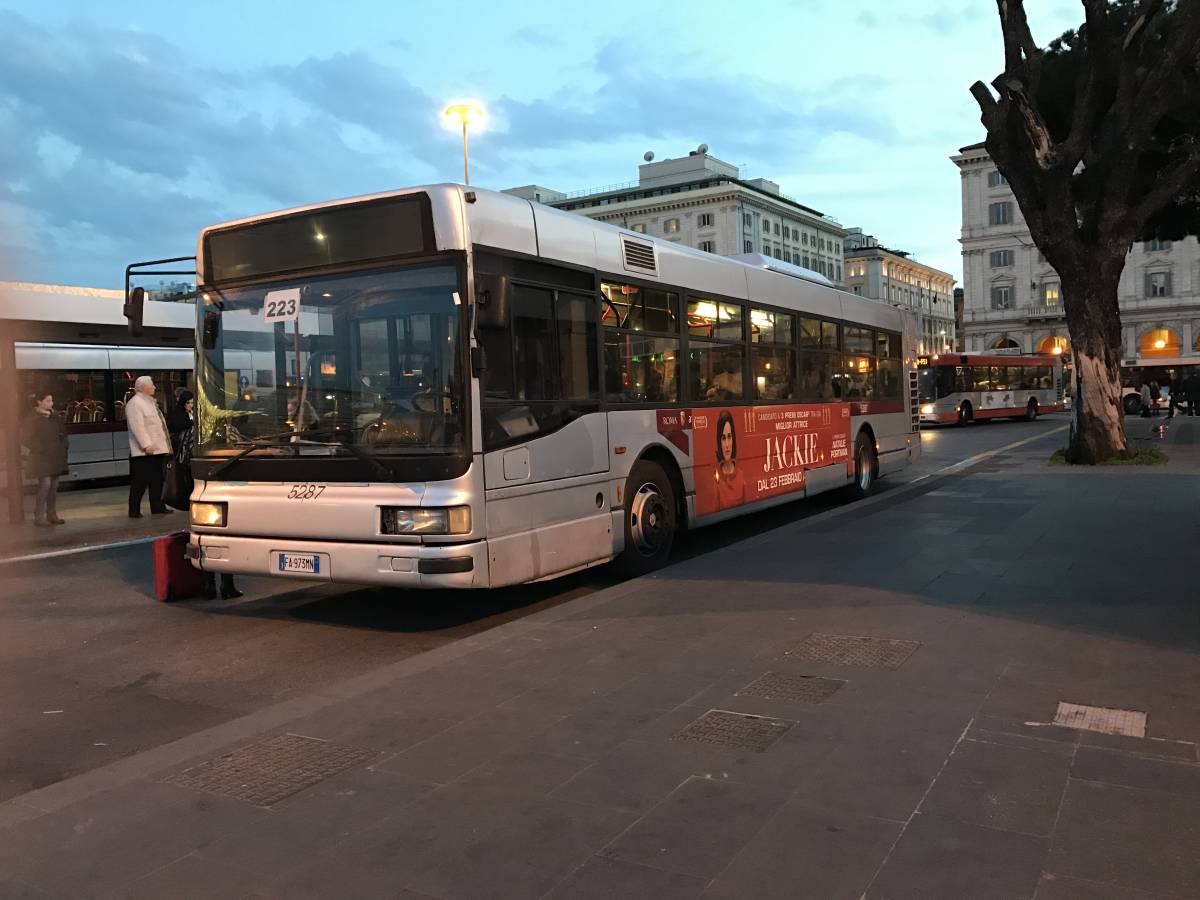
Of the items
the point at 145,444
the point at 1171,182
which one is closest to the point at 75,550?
the point at 145,444

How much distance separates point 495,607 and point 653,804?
13.6ft

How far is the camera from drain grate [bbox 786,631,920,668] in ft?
17.3

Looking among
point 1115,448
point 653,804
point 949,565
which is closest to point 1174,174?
point 1115,448

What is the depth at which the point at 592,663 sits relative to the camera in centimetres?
542

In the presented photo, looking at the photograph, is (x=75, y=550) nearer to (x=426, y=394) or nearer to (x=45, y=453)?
Answer: (x=45, y=453)

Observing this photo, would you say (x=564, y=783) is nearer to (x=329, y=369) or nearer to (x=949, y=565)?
(x=329, y=369)

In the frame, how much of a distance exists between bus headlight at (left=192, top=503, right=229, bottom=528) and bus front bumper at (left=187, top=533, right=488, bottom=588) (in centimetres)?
18

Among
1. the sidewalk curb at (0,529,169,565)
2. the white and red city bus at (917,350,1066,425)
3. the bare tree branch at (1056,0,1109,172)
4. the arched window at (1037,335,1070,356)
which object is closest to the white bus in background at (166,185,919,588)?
the sidewalk curb at (0,529,169,565)

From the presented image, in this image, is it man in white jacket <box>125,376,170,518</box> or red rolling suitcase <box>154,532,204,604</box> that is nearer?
red rolling suitcase <box>154,532,204,604</box>

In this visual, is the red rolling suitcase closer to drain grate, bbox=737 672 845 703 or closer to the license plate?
the license plate

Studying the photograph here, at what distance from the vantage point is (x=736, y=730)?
427 centimetres

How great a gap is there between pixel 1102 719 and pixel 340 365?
193 inches

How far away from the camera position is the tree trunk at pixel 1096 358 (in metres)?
17.1

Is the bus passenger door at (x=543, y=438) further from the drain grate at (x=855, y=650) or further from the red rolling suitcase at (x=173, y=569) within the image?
the red rolling suitcase at (x=173, y=569)
